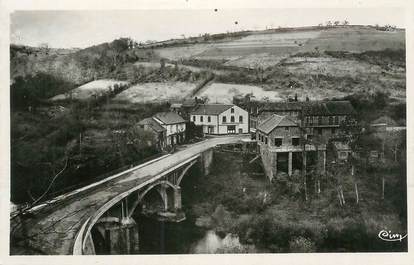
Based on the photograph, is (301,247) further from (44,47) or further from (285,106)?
(44,47)

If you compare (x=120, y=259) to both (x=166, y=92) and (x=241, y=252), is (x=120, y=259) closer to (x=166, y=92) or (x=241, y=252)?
(x=241, y=252)

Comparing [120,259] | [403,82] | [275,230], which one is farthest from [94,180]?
[403,82]

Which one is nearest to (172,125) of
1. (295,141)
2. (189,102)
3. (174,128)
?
(174,128)

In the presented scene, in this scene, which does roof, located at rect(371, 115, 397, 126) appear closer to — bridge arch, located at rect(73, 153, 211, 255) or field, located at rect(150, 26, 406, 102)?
field, located at rect(150, 26, 406, 102)

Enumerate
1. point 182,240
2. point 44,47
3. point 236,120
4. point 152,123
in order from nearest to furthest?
point 182,240 < point 44,47 < point 152,123 < point 236,120

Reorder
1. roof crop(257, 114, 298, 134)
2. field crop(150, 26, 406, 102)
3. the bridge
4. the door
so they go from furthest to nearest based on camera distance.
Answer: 1. the door
2. roof crop(257, 114, 298, 134)
3. field crop(150, 26, 406, 102)
4. the bridge

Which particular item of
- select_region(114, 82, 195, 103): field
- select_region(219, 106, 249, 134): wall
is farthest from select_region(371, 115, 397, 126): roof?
select_region(114, 82, 195, 103): field

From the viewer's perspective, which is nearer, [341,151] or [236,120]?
[341,151]
